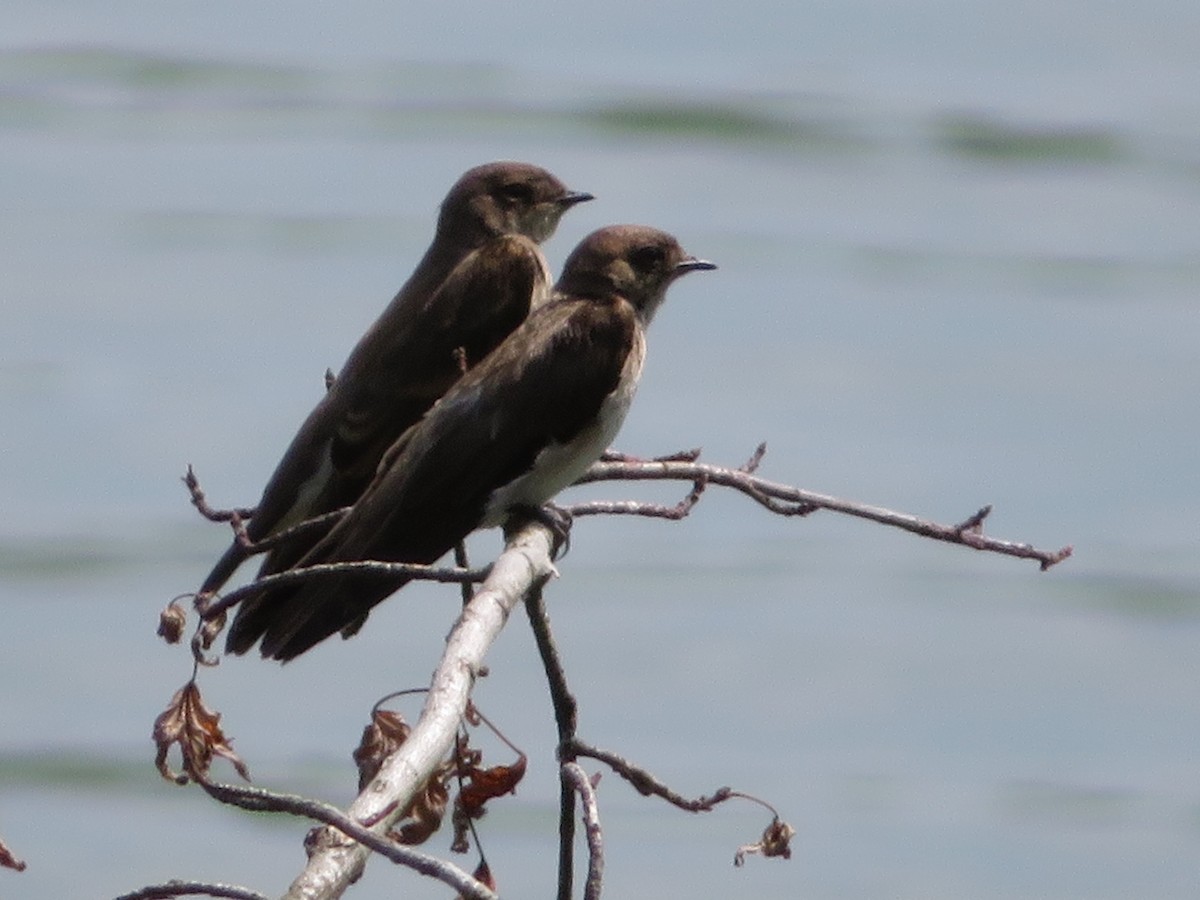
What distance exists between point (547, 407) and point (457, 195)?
1258 millimetres

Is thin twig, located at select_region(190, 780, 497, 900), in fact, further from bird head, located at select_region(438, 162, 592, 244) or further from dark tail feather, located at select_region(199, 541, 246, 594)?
bird head, located at select_region(438, 162, 592, 244)

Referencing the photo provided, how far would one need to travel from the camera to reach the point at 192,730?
4.14 m

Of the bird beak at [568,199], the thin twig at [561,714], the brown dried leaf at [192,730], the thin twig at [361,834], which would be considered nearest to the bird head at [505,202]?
the bird beak at [568,199]

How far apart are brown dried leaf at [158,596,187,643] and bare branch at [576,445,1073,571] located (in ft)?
3.73

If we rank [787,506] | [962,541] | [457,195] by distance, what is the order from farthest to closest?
[457,195], [787,506], [962,541]

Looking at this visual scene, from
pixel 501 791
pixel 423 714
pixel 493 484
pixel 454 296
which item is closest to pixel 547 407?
pixel 493 484

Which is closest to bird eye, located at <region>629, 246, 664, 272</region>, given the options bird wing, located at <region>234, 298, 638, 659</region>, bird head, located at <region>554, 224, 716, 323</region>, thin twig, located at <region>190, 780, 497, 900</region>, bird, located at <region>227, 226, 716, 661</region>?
bird head, located at <region>554, 224, 716, 323</region>

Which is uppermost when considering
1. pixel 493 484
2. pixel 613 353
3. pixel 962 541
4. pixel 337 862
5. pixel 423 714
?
pixel 613 353

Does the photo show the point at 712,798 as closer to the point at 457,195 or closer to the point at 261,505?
the point at 261,505

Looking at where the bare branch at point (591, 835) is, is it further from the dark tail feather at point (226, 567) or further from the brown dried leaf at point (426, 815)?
the dark tail feather at point (226, 567)

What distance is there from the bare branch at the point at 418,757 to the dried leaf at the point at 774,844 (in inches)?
32.0

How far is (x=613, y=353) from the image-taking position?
5.68 meters

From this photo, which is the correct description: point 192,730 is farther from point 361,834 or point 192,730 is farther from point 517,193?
point 517,193

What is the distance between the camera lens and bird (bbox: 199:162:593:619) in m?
5.93
